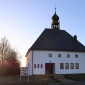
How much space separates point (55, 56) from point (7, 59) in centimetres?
2021

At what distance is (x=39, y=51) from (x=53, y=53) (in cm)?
266

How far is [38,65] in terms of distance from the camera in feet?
110

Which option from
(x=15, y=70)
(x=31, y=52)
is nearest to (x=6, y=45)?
(x=15, y=70)

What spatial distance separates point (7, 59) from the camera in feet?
166

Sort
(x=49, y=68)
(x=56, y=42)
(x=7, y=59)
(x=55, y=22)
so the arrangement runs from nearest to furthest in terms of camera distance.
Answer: (x=49, y=68) < (x=56, y=42) < (x=55, y=22) < (x=7, y=59)

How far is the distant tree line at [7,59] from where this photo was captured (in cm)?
3825

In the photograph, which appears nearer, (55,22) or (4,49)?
(55,22)

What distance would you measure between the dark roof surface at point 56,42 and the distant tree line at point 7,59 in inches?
320

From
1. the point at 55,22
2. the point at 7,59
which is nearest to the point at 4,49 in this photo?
the point at 7,59

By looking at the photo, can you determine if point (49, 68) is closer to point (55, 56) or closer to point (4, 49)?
point (55, 56)

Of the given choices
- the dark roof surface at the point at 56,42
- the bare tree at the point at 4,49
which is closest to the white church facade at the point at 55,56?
the dark roof surface at the point at 56,42

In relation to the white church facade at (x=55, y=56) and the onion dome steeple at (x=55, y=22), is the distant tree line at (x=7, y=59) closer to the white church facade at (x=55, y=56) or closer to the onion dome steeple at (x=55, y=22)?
the white church facade at (x=55, y=56)

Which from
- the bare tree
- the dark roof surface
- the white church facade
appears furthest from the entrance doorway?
the bare tree

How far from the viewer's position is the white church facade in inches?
1324
